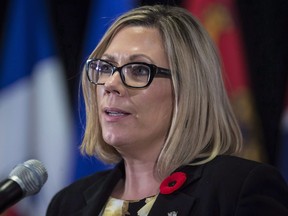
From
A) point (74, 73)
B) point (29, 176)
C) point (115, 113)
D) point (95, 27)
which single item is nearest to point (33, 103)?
point (74, 73)

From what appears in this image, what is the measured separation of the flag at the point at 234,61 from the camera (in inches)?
72.4

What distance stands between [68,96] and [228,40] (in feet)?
2.22

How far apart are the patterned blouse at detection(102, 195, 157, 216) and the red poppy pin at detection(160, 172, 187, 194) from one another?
0.18ft

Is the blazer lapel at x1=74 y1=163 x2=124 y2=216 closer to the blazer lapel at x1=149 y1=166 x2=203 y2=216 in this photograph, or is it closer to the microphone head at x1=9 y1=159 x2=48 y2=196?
the blazer lapel at x1=149 y1=166 x2=203 y2=216

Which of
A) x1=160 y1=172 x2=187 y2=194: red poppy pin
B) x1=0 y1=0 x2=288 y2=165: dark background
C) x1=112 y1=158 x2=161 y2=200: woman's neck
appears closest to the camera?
x1=160 y1=172 x2=187 y2=194: red poppy pin

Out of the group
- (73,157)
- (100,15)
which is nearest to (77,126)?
(73,157)

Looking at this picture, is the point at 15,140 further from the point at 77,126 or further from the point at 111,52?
the point at 111,52

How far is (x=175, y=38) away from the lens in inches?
58.2

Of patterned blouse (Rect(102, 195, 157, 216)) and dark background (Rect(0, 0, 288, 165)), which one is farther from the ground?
dark background (Rect(0, 0, 288, 165))

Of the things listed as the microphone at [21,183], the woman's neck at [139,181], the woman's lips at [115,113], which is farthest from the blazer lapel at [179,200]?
the microphone at [21,183]

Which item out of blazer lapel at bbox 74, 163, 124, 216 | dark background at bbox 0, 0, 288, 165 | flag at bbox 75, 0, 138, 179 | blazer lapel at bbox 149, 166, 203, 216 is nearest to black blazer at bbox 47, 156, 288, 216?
blazer lapel at bbox 149, 166, 203, 216

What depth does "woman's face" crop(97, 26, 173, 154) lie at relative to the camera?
1.42m

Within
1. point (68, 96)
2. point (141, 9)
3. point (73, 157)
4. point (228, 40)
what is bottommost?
point (73, 157)

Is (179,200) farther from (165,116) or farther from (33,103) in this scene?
(33,103)
